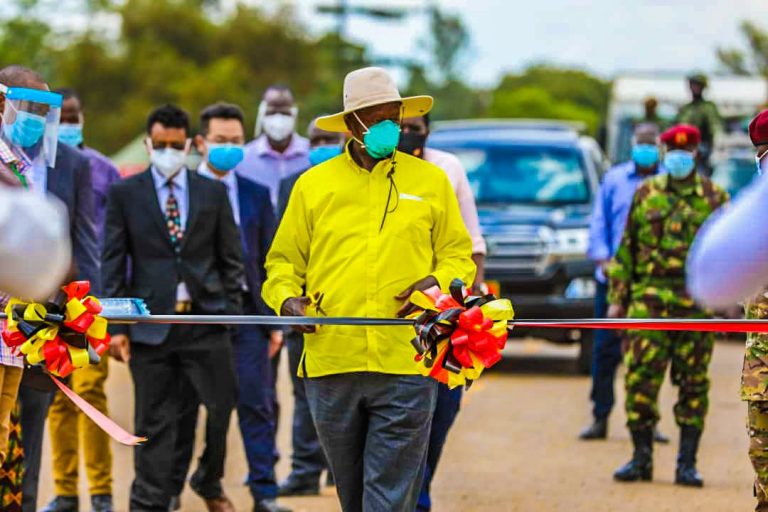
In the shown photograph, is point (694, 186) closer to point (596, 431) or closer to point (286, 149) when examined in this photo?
point (286, 149)

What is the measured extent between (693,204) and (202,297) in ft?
10.7

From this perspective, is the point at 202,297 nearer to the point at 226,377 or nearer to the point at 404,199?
the point at 226,377

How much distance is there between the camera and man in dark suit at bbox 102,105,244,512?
331 inches

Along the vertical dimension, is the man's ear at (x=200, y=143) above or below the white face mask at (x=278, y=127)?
below

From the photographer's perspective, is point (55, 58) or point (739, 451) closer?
point (739, 451)

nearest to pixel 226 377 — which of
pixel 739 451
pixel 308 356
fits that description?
pixel 308 356

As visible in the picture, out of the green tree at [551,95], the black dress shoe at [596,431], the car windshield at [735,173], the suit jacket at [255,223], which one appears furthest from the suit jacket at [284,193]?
the green tree at [551,95]

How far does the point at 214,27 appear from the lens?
7438 centimetres

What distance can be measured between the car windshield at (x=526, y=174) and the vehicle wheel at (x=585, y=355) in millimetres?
1465

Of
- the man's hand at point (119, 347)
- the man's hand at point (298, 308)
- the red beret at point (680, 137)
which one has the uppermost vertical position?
the red beret at point (680, 137)

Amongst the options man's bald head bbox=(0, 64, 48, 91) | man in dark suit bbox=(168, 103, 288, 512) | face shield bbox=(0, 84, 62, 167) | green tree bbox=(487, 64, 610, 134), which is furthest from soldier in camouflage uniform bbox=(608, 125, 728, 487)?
green tree bbox=(487, 64, 610, 134)

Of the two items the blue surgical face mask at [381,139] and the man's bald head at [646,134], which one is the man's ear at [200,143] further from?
the man's bald head at [646,134]

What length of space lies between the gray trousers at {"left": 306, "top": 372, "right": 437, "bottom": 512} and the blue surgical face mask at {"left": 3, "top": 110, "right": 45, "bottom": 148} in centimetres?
167

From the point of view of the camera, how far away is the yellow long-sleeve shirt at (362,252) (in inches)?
258
